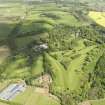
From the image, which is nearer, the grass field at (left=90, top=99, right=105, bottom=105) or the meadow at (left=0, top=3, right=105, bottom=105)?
the grass field at (left=90, top=99, right=105, bottom=105)

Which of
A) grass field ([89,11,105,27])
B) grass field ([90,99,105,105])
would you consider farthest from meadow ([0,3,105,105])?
grass field ([90,99,105,105])

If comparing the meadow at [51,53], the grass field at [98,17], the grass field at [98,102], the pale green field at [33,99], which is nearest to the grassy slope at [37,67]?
the meadow at [51,53]

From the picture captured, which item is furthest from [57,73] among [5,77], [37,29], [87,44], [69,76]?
[37,29]

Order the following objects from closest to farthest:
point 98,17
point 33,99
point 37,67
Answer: point 33,99 < point 37,67 < point 98,17

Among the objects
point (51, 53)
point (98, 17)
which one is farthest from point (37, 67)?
point (98, 17)

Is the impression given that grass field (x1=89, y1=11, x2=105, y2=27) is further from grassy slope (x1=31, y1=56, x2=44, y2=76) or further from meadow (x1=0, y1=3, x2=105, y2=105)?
grassy slope (x1=31, y1=56, x2=44, y2=76)

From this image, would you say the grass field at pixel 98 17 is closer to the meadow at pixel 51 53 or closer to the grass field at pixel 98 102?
the meadow at pixel 51 53

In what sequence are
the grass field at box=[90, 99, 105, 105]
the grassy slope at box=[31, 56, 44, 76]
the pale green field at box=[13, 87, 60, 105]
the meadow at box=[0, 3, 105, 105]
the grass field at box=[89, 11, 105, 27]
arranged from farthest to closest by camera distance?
the grass field at box=[89, 11, 105, 27], the grassy slope at box=[31, 56, 44, 76], the meadow at box=[0, 3, 105, 105], the grass field at box=[90, 99, 105, 105], the pale green field at box=[13, 87, 60, 105]

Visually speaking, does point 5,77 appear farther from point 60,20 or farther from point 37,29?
point 60,20

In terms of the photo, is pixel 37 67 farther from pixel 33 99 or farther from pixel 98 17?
pixel 98 17
